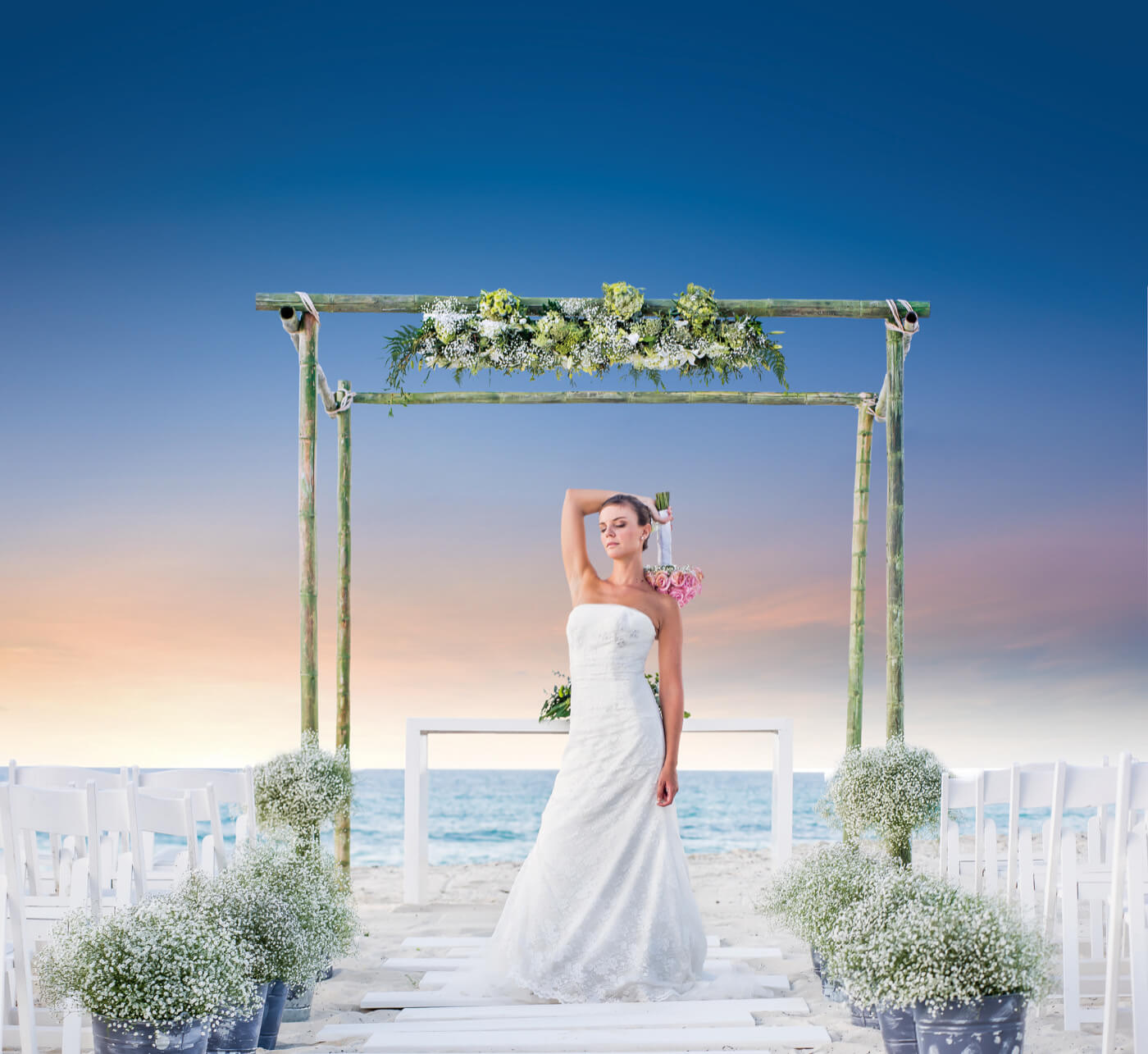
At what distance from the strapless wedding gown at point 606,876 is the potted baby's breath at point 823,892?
0.42 meters

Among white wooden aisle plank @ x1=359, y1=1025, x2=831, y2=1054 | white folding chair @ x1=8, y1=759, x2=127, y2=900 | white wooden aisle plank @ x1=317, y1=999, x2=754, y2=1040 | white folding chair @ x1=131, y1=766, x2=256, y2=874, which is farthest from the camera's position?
white folding chair @ x1=8, y1=759, x2=127, y2=900

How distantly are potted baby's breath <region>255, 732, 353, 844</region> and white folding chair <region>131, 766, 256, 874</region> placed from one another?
1.62 ft

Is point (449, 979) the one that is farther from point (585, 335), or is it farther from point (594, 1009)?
point (585, 335)

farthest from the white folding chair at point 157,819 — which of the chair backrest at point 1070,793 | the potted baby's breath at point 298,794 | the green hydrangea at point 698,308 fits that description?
the green hydrangea at point 698,308

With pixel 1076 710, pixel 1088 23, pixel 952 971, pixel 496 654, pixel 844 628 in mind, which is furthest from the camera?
pixel 496 654

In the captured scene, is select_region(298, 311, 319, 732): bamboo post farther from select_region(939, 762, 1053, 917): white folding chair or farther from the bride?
select_region(939, 762, 1053, 917): white folding chair

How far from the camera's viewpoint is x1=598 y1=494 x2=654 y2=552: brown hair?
5.09 metres

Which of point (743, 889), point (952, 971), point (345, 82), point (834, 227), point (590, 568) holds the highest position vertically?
point (345, 82)

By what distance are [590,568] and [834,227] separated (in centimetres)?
905

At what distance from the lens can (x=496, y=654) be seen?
18578 millimetres

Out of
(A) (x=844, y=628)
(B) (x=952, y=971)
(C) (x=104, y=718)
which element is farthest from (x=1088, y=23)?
(C) (x=104, y=718)

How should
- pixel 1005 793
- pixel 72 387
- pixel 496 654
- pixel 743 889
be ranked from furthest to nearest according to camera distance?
pixel 496 654 < pixel 72 387 < pixel 743 889 < pixel 1005 793

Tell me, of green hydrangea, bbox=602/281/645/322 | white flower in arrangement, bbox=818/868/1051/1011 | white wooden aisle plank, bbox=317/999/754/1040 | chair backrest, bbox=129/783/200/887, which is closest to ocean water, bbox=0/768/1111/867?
green hydrangea, bbox=602/281/645/322

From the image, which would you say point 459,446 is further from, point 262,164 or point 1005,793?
point 1005,793
